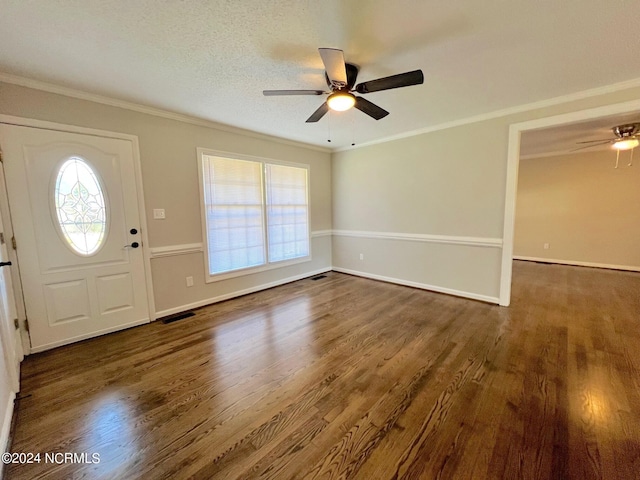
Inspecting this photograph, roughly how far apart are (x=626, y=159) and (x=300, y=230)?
6.48 metres

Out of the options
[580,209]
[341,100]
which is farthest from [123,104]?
[580,209]

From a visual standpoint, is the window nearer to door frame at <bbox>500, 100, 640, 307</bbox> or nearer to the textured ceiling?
the textured ceiling

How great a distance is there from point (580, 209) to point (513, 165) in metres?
3.92

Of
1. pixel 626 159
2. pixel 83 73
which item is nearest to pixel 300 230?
pixel 83 73

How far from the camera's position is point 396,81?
6.26 ft

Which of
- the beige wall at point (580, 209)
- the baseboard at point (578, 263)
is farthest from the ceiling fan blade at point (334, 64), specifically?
the baseboard at point (578, 263)

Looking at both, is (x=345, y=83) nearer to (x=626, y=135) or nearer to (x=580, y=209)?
(x=626, y=135)

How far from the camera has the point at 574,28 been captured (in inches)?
70.3

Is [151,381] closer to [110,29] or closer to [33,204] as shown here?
[33,204]

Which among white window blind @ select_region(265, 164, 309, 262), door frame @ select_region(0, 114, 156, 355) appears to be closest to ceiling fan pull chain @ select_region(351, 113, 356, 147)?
white window blind @ select_region(265, 164, 309, 262)

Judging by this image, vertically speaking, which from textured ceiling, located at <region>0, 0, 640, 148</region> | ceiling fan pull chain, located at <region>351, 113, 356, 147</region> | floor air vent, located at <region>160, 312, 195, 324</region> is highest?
ceiling fan pull chain, located at <region>351, 113, 356, 147</region>

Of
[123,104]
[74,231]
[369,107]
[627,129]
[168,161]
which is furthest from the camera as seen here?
[627,129]

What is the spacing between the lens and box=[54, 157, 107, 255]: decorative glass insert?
101 inches

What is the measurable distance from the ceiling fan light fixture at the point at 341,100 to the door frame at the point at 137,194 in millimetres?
2316
